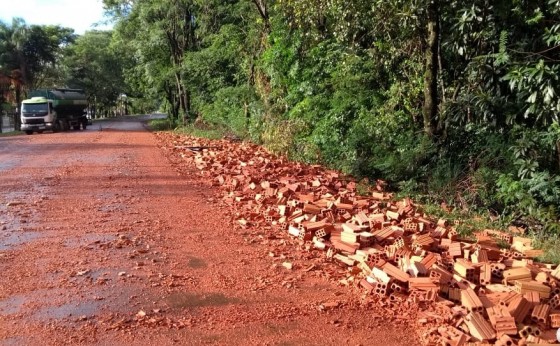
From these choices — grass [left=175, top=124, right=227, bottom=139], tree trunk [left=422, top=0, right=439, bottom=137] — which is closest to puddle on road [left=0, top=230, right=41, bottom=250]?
tree trunk [left=422, top=0, right=439, bottom=137]

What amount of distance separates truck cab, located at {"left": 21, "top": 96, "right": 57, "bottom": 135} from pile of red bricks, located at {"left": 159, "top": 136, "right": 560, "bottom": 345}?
26691mm

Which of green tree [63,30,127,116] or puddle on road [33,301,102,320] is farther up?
green tree [63,30,127,116]

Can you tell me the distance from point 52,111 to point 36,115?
3.59 feet

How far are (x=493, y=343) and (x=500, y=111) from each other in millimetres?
6415

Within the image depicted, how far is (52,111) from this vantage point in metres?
32.8

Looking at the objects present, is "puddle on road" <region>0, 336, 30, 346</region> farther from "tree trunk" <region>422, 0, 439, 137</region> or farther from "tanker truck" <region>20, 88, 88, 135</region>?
"tanker truck" <region>20, 88, 88, 135</region>

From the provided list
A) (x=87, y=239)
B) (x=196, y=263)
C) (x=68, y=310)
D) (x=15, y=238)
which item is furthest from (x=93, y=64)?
(x=68, y=310)

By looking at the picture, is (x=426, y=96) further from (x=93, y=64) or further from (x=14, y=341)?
(x=93, y=64)

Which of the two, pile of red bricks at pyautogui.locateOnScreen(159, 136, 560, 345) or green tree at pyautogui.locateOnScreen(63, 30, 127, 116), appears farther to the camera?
green tree at pyautogui.locateOnScreen(63, 30, 127, 116)

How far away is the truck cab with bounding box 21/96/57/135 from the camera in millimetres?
31953

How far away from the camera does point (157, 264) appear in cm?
565

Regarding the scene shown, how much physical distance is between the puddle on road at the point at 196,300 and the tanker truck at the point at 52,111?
102 feet

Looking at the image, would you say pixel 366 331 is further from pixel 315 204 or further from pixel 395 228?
pixel 315 204

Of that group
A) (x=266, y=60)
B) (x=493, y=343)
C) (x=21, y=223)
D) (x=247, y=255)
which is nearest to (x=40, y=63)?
(x=266, y=60)
